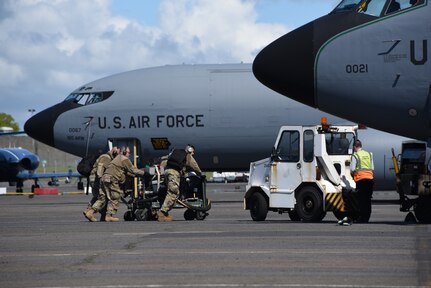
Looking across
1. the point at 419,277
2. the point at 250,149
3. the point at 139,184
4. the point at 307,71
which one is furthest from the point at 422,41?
the point at 250,149

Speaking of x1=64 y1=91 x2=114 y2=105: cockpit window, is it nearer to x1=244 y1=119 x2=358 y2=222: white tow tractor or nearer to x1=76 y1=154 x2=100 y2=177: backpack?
x1=76 y1=154 x2=100 y2=177: backpack

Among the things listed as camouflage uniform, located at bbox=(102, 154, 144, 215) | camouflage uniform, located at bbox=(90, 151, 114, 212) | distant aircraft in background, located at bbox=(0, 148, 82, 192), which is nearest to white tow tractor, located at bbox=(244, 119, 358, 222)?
camouflage uniform, located at bbox=(102, 154, 144, 215)

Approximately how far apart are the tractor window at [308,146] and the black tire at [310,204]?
0.74 metres

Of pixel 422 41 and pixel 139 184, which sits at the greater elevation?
pixel 422 41

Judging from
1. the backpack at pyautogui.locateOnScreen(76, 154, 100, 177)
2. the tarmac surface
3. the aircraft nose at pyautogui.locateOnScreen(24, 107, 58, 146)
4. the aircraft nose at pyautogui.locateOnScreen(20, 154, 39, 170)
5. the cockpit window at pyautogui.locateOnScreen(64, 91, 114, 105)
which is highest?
the cockpit window at pyautogui.locateOnScreen(64, 91, 114, 105)

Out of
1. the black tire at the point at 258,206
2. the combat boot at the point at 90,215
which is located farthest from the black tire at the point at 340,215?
the combat boot at the point at 90,215

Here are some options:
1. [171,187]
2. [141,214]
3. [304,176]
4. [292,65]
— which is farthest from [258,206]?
[292,65]

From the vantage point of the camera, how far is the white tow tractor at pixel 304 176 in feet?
70.8

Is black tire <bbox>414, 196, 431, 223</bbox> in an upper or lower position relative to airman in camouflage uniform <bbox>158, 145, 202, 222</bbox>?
lower

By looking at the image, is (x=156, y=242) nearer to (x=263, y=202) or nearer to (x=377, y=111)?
(x=377, y=111)

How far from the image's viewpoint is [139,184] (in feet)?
86.2

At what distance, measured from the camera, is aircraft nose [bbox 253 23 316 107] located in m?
18.9

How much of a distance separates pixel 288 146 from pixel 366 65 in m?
4.43

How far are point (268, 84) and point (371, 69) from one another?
1.90m
